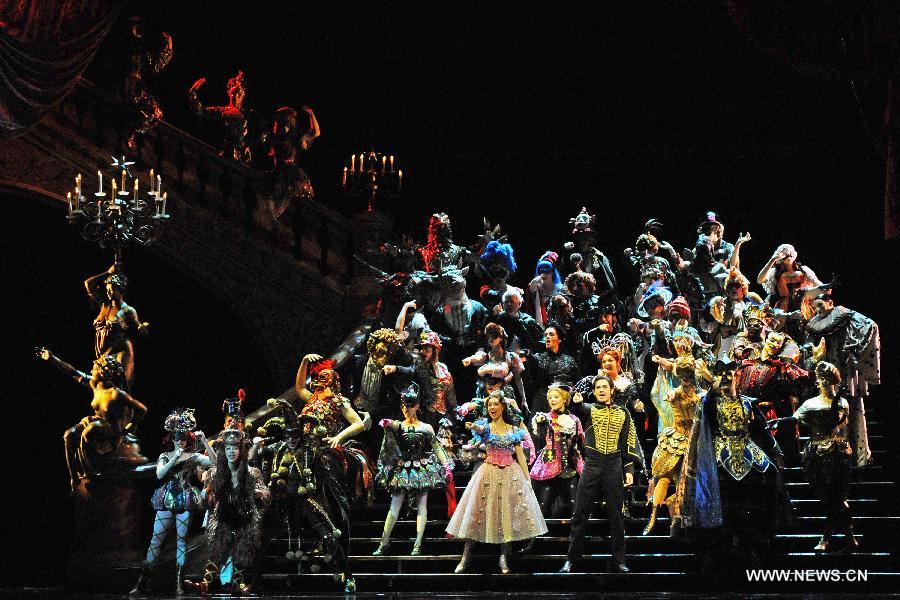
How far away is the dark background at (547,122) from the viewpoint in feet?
59.5

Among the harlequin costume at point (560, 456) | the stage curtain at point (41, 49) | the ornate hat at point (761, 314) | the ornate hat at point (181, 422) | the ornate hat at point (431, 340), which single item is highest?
the stage curtain at point (41, 49)

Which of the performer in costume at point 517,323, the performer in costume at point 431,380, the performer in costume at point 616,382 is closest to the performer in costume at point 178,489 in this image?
the performer in costume at point 431,380

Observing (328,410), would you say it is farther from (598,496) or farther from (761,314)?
(761,314)

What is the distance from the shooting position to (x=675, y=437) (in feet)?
37.6

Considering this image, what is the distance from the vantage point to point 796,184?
18547 millimetres

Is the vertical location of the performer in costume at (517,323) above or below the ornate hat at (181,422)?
above

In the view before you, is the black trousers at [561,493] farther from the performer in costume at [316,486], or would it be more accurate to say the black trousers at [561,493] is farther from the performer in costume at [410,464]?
the performer in costume at [316,486]

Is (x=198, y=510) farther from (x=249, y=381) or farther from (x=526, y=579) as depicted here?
(x=249, y=381)

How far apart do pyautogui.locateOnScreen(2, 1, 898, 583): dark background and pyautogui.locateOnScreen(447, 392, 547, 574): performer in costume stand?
592 cm

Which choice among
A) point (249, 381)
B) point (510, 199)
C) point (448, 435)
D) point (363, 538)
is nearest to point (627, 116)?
point (510, 199)

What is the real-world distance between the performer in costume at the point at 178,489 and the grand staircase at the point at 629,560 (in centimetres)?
81

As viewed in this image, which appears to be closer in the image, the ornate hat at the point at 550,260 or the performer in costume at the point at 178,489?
the performer in costume at the point at 178,489

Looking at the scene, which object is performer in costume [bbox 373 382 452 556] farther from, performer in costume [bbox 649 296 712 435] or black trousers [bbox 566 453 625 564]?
performer in costume [bbox 649 296 712 435]

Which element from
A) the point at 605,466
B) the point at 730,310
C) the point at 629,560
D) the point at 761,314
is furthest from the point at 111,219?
the point at 761,314
